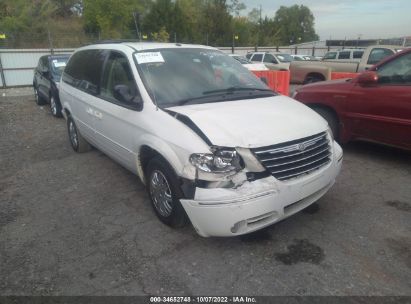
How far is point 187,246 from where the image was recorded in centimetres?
329

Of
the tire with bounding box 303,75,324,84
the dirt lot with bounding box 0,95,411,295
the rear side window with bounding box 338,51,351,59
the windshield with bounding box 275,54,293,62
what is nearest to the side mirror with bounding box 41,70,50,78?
the dirt lot with bounding box 0,95,411,295

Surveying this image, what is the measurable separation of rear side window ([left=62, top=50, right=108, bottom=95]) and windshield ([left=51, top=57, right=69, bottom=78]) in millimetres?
3754

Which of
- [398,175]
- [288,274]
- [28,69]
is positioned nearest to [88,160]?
[288,274]

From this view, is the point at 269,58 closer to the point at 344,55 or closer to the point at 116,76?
the point at 344,55

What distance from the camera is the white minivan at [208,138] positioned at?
290cm

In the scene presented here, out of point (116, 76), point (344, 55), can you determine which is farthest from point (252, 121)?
point (344, 55)

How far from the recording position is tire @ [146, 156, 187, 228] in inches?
125

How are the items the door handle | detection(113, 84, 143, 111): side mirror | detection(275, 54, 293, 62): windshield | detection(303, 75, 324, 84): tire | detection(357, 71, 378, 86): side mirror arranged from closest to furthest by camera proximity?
detection(113, 84, 143, 111): side mirror, the door handle, detection(357, 71, 378, 86): side mirror, detection(303, 75, 324, 84): tire, detection(275, 54, 293, 62): windshield

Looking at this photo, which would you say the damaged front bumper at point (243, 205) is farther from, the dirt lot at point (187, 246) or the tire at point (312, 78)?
the tire at point (312, 78)

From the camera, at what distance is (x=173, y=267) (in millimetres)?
3000

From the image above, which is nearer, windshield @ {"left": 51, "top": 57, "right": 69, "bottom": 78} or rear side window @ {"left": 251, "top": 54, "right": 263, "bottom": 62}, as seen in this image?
windshield @ {"left": 51, "top": 57, "right": 69, "bottom": 78}

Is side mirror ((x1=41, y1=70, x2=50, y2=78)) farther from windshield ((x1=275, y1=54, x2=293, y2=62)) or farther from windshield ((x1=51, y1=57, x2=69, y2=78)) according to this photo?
windshield ((x1=275, y1=54, x2=293, y2=62))

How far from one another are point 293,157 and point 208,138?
30.7 inches

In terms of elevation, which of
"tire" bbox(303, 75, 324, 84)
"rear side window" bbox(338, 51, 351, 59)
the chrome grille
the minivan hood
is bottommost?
"tire" bbox(303, 75, 324, 84)
